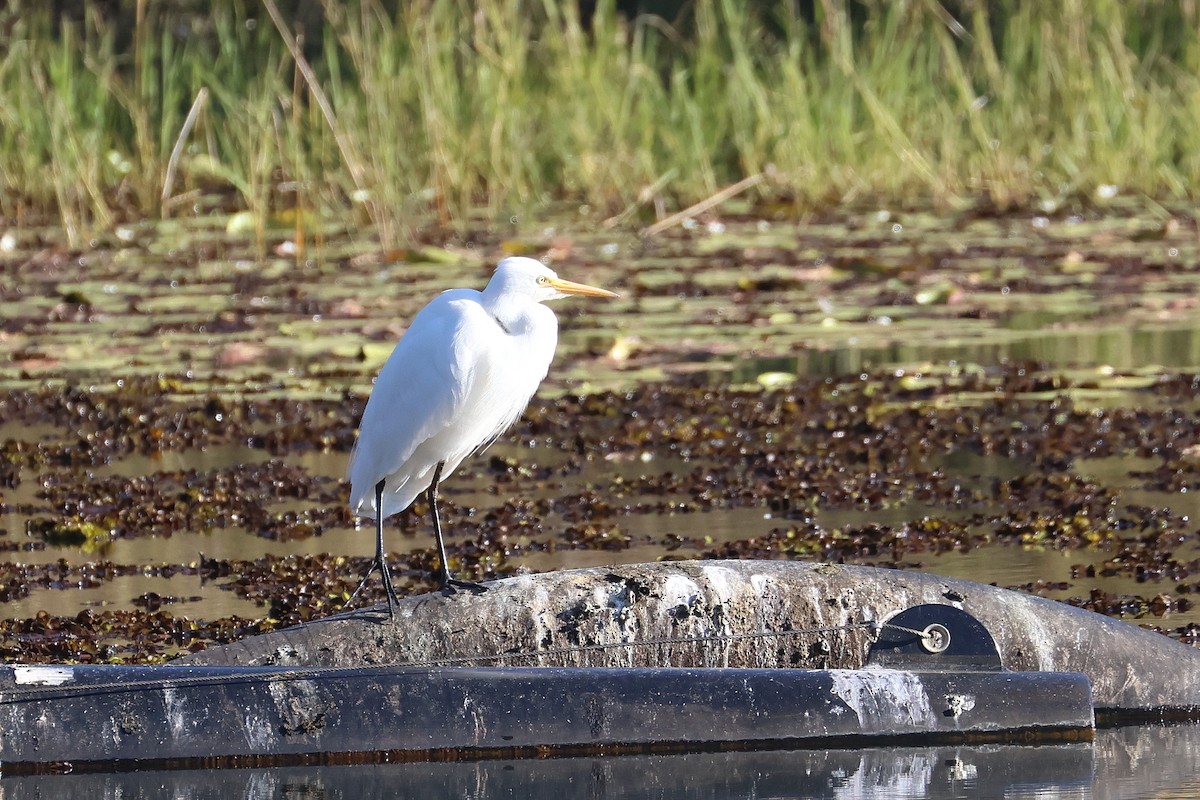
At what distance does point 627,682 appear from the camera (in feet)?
13.9

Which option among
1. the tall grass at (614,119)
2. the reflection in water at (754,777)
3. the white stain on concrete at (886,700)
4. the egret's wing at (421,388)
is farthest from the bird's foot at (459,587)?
the tall grass at (614,119)

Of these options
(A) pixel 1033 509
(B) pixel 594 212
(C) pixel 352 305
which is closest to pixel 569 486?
(A) pixel 1033 509

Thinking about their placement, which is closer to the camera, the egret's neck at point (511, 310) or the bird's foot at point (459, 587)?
the bird's foot at point (459, 587)

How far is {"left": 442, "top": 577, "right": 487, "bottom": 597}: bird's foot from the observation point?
4.61 metres

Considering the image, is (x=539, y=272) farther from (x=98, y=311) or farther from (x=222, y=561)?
(x=98, y=311)

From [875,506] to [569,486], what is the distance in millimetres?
1026

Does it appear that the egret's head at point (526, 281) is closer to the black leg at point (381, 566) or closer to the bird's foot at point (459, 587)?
the black leg at point (381, 566)

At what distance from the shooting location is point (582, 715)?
4199 millimetres

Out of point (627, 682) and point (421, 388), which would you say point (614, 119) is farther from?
→ point (627, 682)

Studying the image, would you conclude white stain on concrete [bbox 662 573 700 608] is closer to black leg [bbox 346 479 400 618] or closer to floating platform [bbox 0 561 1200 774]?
floating platform [bbox 0 561 1200 774]

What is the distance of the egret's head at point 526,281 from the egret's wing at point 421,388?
89 mm

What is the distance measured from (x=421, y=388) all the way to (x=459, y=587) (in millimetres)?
527

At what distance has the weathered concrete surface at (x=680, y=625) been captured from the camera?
14.6 feet

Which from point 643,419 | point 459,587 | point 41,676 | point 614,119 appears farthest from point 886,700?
point 614,119
